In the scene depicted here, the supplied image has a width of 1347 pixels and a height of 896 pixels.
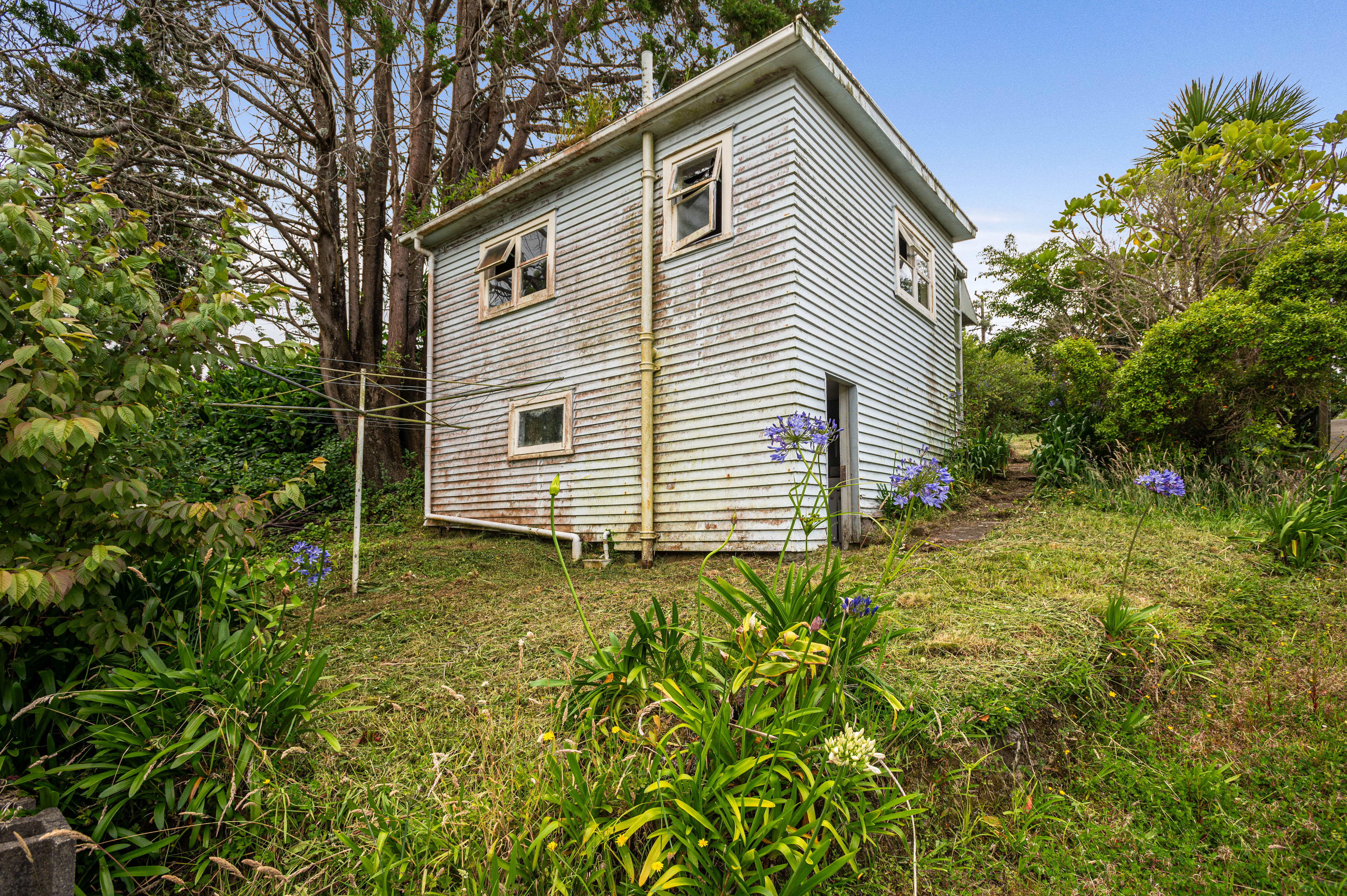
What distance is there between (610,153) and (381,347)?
6.09 meters

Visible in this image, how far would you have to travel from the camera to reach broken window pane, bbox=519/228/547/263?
8883 mm

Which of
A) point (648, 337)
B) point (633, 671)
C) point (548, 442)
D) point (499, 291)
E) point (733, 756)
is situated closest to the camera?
point (733, 756)

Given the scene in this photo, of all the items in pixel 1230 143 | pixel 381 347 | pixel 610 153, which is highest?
pixel 1230 143

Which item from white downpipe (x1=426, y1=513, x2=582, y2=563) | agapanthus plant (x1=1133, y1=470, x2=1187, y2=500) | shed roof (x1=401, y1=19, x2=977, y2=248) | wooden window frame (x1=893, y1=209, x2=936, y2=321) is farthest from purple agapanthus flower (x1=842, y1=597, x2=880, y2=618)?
wooden window frame (x1=893, y1=209, x2=936, y2=321)

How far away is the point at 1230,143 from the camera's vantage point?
8664 millimetres

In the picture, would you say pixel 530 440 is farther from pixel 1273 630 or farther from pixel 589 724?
pixel 1273 630

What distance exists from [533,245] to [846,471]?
5518 mm

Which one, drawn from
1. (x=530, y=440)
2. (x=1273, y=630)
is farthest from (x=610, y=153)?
(x=1273, y=630)

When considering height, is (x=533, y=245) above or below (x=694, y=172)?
below

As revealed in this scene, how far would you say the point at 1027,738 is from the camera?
273cm

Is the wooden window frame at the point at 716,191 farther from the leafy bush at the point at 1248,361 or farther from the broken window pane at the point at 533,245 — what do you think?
the leafy bush at the point at 1248,361

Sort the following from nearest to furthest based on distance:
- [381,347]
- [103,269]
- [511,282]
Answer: [103,269] < [511,282] < [381,347]

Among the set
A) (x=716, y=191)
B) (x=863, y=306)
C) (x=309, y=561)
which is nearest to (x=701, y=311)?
(x=716, y=191)

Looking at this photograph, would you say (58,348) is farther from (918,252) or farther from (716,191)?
(918,252)
